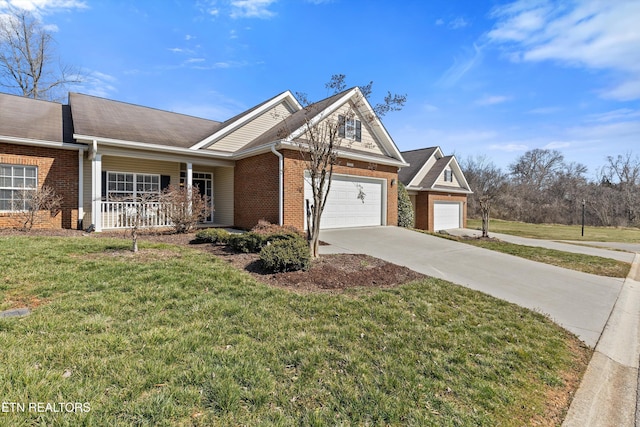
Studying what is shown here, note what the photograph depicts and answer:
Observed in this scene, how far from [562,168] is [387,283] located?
5459cm

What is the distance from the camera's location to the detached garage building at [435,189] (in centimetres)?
2145

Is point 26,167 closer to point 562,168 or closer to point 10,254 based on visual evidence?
point 10,254

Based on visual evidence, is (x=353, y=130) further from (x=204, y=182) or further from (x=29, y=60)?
(x=29, y=60)

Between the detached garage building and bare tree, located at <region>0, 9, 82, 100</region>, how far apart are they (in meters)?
29.5

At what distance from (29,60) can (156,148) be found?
2251 centimetres

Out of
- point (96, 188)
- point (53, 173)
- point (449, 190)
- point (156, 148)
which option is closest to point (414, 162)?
point (449, 190)

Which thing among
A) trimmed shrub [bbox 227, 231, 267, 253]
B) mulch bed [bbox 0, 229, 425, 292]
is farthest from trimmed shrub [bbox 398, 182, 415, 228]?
trimmed shrub [bbox 227, 231, 267, 253]

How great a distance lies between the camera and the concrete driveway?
555 centimetres

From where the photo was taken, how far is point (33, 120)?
1223cm

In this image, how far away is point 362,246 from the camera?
1006cm

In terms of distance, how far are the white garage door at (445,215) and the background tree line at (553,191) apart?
5074mm

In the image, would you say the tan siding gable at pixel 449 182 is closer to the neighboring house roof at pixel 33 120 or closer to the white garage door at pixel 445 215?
the white garage door at pixel 445 215

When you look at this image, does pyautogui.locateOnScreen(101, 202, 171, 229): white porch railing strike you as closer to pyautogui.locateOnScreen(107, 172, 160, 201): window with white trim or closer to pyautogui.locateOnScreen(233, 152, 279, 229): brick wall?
pyautogui.locateOnScreen(107, 172, 160, 201): window with white trim

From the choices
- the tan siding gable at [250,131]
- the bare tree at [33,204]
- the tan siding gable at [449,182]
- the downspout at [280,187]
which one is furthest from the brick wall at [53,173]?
the tan siding gable at [449,182]
